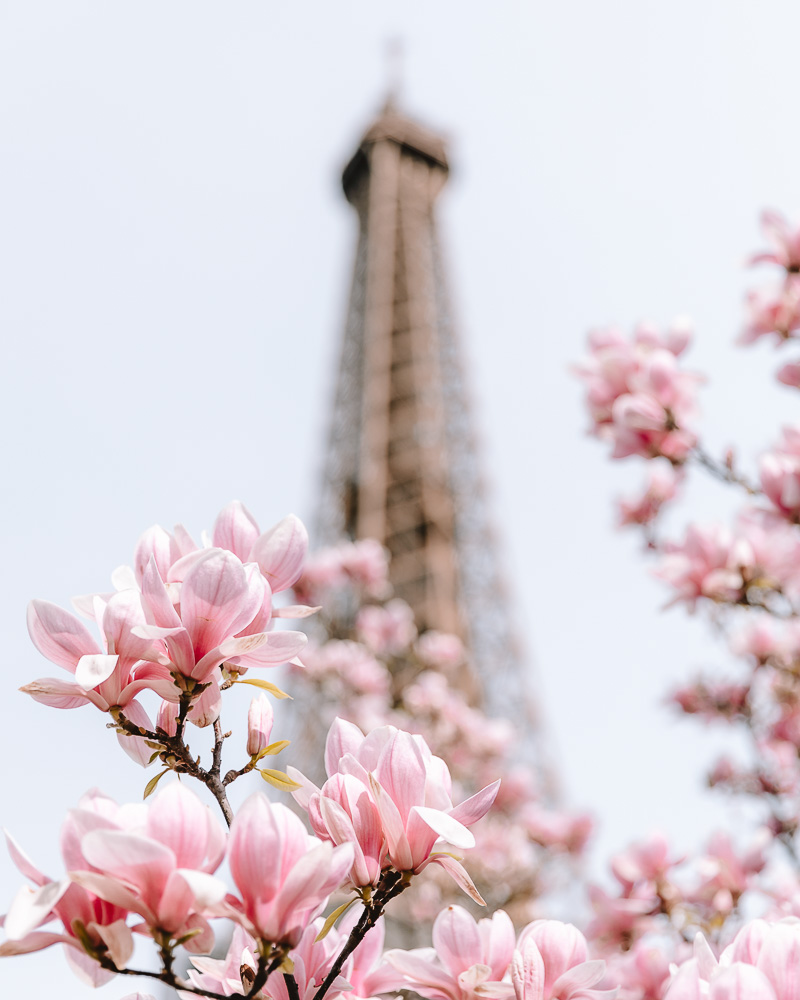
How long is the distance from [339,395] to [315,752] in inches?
346

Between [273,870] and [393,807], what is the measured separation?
15 centimetres

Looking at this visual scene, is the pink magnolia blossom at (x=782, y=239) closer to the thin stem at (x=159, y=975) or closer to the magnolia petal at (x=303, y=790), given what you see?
the magnolia petal at (x=303, y=790)

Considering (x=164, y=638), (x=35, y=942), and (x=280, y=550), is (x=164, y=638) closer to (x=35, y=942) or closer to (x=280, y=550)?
(x=280, y=550)

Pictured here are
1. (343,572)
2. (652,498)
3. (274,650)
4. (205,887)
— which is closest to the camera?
(205,887)

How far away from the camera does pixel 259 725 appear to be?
95 centimetres

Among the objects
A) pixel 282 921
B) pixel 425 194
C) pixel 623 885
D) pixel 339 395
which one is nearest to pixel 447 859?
pixel 282 921

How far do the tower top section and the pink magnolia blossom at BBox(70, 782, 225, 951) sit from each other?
→ 2366 centimetres

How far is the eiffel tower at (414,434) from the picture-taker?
677 inches

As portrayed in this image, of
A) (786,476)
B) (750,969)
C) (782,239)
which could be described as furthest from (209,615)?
(782,239)

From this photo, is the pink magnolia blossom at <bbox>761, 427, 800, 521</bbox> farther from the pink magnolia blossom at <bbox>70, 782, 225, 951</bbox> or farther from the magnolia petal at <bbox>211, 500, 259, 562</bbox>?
the pink magnolia blossom at <bbox>70, 782, 225, 951</bbox>

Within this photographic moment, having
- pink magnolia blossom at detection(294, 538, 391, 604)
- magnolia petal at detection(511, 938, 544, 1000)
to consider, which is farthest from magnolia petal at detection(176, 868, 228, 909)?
pink magnolia blossom at detection(294, 538, 391, 604)

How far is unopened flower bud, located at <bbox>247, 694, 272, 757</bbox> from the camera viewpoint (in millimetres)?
946

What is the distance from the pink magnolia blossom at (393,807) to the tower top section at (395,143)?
23.5m

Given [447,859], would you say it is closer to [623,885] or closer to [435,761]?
[435,761]
